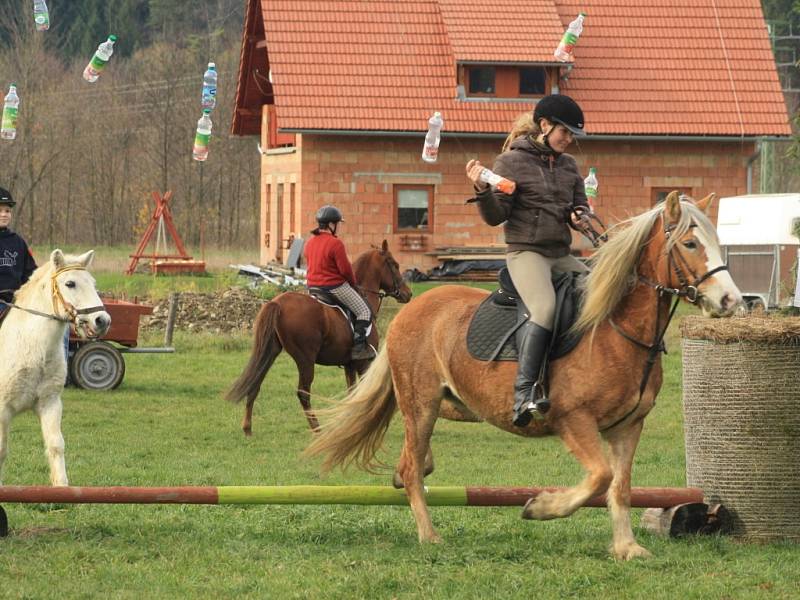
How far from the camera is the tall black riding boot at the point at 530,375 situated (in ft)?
25.1

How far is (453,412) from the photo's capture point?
29.9 feet

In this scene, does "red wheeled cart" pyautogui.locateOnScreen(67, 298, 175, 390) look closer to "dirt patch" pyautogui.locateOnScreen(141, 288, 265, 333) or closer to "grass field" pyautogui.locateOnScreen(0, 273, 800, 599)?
"grass field" pyautogui.locateOnScreen(0, 273, 800, 599)

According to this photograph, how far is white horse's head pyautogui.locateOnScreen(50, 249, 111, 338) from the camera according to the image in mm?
10000

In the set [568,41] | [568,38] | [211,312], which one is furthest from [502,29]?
[211,312]

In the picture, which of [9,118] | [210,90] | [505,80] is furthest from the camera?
[505,80]

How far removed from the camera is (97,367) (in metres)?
18.4

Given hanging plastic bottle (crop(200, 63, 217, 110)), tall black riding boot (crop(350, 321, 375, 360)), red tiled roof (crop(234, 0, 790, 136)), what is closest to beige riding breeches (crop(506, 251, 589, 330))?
tall black riding boot (crop(350, 321, 375, 360))

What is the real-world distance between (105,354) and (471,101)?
61.8ft

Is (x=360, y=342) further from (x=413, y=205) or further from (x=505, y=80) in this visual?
(x=505, y=80)

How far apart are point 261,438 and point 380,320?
32.1 ft

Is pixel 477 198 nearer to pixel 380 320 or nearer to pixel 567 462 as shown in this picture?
pixel 567 462

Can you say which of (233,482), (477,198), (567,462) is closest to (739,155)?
(567,462)

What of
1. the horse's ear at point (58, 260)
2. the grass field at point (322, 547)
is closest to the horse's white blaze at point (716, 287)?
the grass field at point (322, 547)

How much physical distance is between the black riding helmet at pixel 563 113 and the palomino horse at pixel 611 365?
671 millimetres
